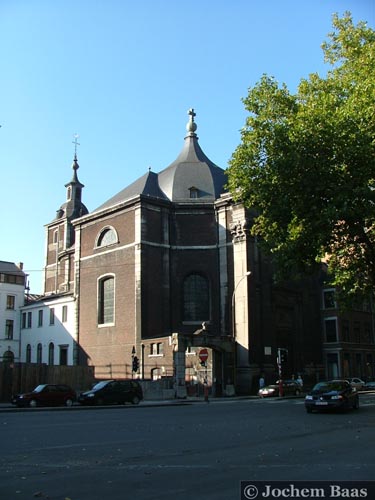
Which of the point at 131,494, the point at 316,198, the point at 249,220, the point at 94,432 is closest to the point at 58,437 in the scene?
the point at 94,432

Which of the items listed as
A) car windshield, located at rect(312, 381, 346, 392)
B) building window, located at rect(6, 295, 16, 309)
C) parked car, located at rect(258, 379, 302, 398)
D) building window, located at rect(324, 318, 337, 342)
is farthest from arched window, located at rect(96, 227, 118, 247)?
car windshield, located at rect(312, 381, 346, 392)

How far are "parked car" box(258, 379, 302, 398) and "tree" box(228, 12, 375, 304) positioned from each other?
1260 centimetres

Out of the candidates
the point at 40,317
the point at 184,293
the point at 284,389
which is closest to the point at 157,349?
the point at 184,293

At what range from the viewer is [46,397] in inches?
1133

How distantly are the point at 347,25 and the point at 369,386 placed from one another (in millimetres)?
34087

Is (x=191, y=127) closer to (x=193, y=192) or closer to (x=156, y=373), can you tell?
(x=193, y=192)

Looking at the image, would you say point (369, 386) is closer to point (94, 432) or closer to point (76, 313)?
point (76, 313)

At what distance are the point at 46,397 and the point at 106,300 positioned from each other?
758 inches

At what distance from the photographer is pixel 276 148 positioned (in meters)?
25.1

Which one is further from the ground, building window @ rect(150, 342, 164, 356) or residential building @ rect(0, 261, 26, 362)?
residential building @ rect(0, 261, 26, 362)

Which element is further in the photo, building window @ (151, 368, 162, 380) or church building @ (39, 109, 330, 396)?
church building @ (39, 109, 330, 396)

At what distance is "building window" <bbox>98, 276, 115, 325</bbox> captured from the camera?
46.9m

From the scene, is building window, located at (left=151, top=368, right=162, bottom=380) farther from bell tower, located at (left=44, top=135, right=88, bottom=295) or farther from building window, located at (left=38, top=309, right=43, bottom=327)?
bell tower, located at (left=44, top=135, right=88, bottom=295)

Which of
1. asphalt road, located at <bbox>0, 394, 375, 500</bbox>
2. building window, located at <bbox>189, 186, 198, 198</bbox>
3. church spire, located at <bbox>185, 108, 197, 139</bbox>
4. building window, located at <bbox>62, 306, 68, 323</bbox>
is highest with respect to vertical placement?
church spire, located at <bbox>185, 108, 197, 139</bbox>
